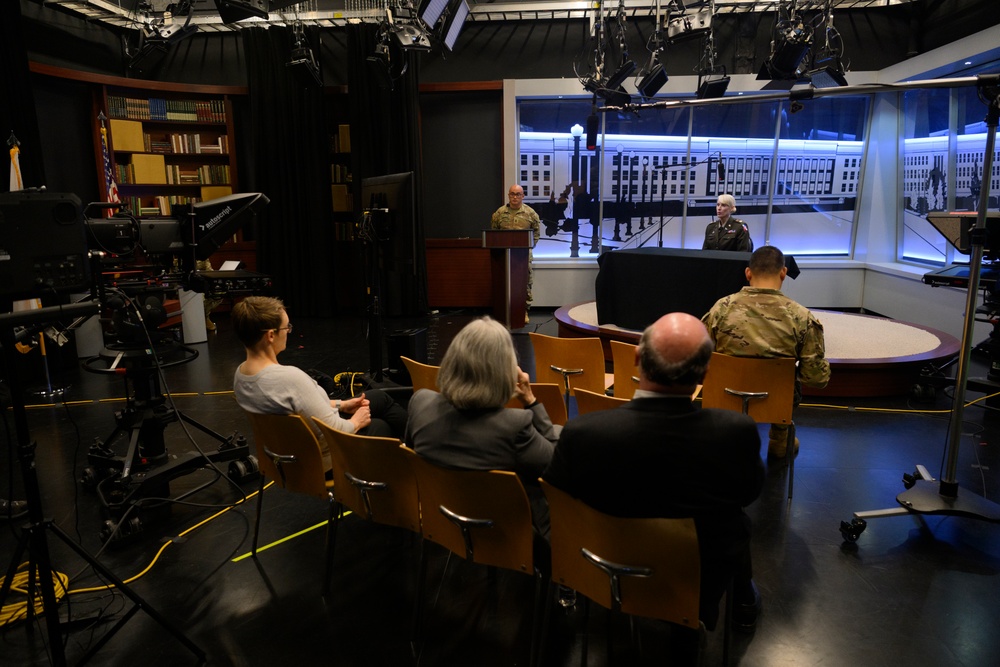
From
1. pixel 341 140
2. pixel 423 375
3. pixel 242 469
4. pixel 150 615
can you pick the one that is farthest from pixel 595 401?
pixel 341 140

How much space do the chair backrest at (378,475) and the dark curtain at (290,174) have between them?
21.9 ft

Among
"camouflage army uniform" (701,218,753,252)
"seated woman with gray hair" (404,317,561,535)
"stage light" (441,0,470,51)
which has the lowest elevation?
"seated woman with gray hair" (404,317,561,535)

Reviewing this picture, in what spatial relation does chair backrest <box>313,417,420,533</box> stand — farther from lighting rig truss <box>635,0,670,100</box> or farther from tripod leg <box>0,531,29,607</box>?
lighting rig truss <box>635,0,670,100</box>

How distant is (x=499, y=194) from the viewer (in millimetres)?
8992

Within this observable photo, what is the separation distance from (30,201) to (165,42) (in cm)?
617

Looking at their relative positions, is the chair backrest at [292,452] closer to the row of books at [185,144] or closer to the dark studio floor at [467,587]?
the dark studio floor at [467,587]

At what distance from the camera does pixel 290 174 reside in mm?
8516

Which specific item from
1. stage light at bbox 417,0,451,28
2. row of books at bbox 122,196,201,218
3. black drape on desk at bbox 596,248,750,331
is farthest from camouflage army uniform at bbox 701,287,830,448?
row of books at bbox 122,196,201,218

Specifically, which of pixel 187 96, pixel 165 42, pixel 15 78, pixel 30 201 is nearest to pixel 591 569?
pixel 30 201

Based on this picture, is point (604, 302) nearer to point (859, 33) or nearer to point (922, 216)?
point (922, 216)

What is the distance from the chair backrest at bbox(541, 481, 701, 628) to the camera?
5.45 feet

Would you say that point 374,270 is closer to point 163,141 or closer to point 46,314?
point 46,314

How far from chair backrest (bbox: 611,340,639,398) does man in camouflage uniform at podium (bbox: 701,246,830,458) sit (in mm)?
505

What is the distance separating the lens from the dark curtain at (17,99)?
5.30 meters
